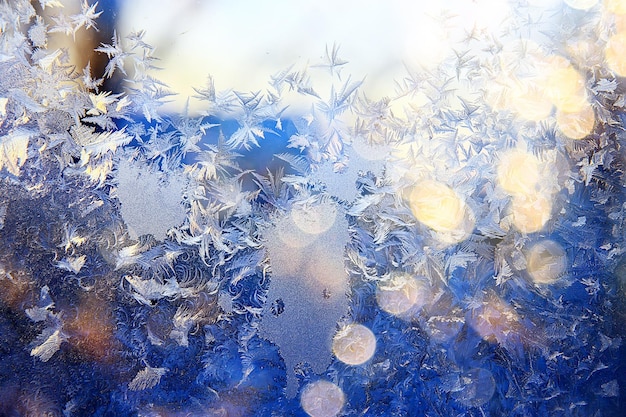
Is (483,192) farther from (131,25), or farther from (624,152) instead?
(131,25)

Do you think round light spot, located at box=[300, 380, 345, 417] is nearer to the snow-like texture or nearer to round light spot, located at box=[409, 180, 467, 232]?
the snow-like texture

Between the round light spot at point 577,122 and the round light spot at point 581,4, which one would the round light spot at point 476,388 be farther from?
the round light spot at point 581,4

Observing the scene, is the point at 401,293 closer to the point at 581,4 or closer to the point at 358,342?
the point at 358,342

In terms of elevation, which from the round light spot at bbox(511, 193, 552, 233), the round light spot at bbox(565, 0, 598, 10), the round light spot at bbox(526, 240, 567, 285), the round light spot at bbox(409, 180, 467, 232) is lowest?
the round light spot at bbox(526, 240, 567, 285)

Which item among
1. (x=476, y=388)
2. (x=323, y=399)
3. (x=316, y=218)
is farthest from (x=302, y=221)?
(x=476, y=388)

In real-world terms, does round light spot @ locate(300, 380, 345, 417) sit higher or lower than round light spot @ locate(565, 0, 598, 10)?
lower

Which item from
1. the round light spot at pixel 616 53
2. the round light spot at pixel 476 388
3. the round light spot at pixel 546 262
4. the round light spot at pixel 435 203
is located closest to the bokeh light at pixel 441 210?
the round light spot at pixel 435 203

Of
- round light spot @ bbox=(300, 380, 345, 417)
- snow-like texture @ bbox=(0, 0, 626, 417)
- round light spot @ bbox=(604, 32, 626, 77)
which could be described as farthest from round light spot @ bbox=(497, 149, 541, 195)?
round light spot @ bbox=(300, 380, 345, 417)
